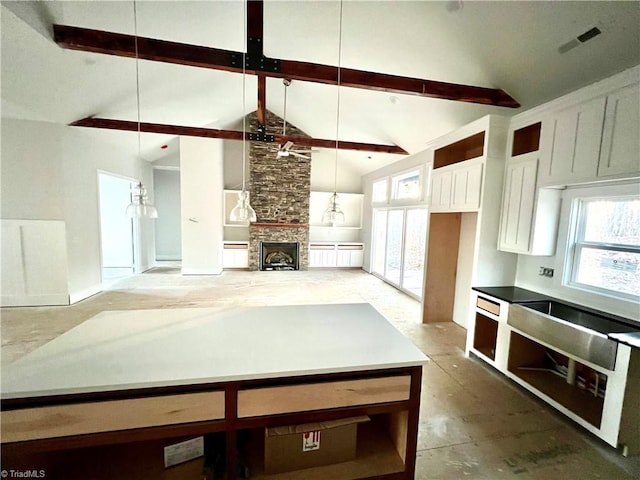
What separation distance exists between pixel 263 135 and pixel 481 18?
3290 mm

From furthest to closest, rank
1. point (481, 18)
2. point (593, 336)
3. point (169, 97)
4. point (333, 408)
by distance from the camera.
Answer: point (169, 97)
point (481, 18)
point (593, 336)
point (333, 408)

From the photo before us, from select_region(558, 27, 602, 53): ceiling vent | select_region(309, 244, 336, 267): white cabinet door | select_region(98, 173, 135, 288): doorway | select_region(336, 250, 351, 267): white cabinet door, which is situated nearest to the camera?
select_region(558, 27, 602, 53): ceiling vent

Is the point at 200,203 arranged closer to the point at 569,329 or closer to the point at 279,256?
the point at 279,256

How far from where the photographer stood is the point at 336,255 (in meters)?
7.79

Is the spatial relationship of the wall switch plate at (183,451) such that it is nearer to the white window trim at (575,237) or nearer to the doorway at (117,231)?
the white window trim at (575,237)

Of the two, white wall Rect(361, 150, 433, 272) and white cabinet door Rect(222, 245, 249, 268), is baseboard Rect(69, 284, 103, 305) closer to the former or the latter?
white cabinet door Rect(222, 245, 249, 268)

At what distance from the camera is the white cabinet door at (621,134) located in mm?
1841

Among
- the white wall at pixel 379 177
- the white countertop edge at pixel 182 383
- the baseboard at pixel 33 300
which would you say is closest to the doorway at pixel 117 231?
the baseboard at pixel 33 300

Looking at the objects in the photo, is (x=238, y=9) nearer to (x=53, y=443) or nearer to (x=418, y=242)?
(x=53, y=443)

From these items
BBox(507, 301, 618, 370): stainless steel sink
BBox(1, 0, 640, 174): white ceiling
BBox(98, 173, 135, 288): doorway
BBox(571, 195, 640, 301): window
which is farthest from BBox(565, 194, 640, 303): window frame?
BBox(98, 173, 135, 288): doorway

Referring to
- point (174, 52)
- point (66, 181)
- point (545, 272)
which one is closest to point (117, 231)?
point (66, 181)

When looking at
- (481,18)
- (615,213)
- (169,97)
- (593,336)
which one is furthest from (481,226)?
(169,97)

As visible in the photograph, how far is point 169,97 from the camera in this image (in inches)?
179

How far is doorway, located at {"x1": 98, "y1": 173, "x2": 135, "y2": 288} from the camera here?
6300 millimetres
